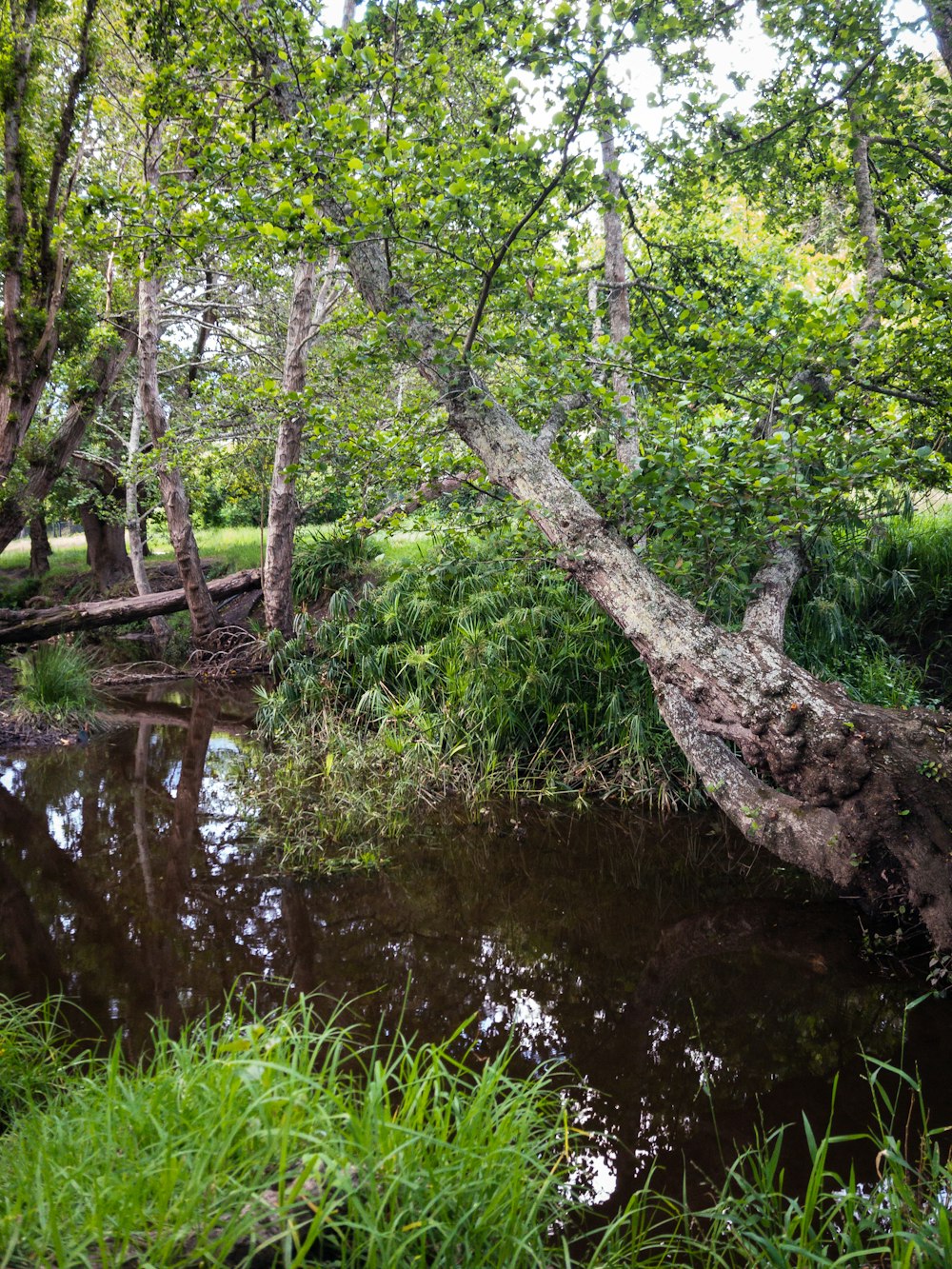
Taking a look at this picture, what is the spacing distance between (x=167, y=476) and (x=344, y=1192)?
11.3 metres

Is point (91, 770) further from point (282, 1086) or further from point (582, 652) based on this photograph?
point (282, 1086)

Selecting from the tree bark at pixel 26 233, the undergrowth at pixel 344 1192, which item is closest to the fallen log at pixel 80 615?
the tree bark at pixel 26 233

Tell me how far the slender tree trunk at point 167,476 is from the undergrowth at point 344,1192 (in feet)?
31.5

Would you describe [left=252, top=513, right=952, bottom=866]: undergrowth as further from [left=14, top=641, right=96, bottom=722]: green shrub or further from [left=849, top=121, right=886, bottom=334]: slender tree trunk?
[left=14, top=641, right=96, bottom=722]: green shrub

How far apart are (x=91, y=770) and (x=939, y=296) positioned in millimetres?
7927

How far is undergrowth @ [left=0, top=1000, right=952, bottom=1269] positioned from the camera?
59.1 inches

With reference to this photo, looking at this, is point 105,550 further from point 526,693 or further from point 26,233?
point 526,693

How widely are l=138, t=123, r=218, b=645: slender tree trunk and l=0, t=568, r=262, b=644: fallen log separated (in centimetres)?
32

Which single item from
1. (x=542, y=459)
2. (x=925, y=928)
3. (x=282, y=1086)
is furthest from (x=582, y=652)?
(x=282, y=1086)

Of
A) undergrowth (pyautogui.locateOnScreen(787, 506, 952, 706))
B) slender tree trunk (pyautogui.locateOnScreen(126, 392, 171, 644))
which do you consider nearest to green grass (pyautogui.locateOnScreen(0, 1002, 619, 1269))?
undergrowth (pyautogui.locateOnScreen(787, 506, 952, 706))

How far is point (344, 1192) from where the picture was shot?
5.48 feet

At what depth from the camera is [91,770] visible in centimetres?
725

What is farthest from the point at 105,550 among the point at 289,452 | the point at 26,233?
the point at 26,233

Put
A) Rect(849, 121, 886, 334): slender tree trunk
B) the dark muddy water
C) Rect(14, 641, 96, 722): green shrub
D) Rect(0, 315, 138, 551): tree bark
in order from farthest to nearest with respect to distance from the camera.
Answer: Rect(0, 315, 138, 551): tree bark
Rect(14, 641, 96, 722): green shrub
Rect(849, 121, 886, 334): slender tree trunk
the dark muddy water
